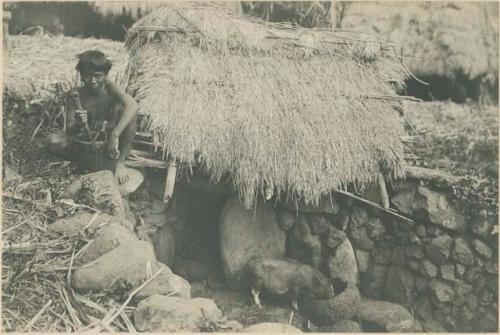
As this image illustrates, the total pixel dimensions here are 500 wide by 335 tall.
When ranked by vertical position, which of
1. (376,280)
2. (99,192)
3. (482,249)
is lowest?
(376,280)

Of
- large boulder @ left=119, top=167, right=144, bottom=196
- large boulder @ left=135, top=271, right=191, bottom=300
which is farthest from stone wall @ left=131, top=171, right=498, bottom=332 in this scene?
large boulder @ left=135, top=271, right=191, bottom=300

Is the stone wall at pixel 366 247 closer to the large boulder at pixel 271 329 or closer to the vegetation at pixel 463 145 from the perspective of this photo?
the vegetation at pixel 463 145

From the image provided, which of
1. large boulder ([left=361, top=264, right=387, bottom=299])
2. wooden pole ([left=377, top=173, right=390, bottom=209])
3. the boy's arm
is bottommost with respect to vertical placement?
large boulder ([left=361, top=264, right=387, bottom=299])

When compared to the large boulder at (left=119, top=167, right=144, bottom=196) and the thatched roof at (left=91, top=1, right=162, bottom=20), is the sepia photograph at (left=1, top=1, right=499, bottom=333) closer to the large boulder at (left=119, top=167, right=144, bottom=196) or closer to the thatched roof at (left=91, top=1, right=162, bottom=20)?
the large boulder at (left=119, top=167, right=144, bottom=196)

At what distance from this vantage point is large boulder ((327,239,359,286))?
6355 millimetres

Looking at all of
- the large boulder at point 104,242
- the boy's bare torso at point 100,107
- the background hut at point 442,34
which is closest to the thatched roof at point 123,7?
the background hut at point 442,34

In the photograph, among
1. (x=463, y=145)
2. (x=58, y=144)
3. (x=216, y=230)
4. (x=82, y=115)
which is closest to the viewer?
(x=82, y=115)

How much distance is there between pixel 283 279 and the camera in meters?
5.85

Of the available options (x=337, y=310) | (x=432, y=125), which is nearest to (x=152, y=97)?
(x=337, y=310)

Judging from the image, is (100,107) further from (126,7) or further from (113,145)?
(126,7)

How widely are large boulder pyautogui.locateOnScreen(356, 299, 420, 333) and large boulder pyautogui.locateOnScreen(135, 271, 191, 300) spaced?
101 inches

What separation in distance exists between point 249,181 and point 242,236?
37.4 inches

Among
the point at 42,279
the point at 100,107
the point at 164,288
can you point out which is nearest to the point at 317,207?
the point at 164,288

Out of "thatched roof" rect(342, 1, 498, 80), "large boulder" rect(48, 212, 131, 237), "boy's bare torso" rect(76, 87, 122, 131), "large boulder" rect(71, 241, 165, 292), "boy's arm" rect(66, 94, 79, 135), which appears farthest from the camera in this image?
"thatched roof" rect(342, 1, 498, 80)
